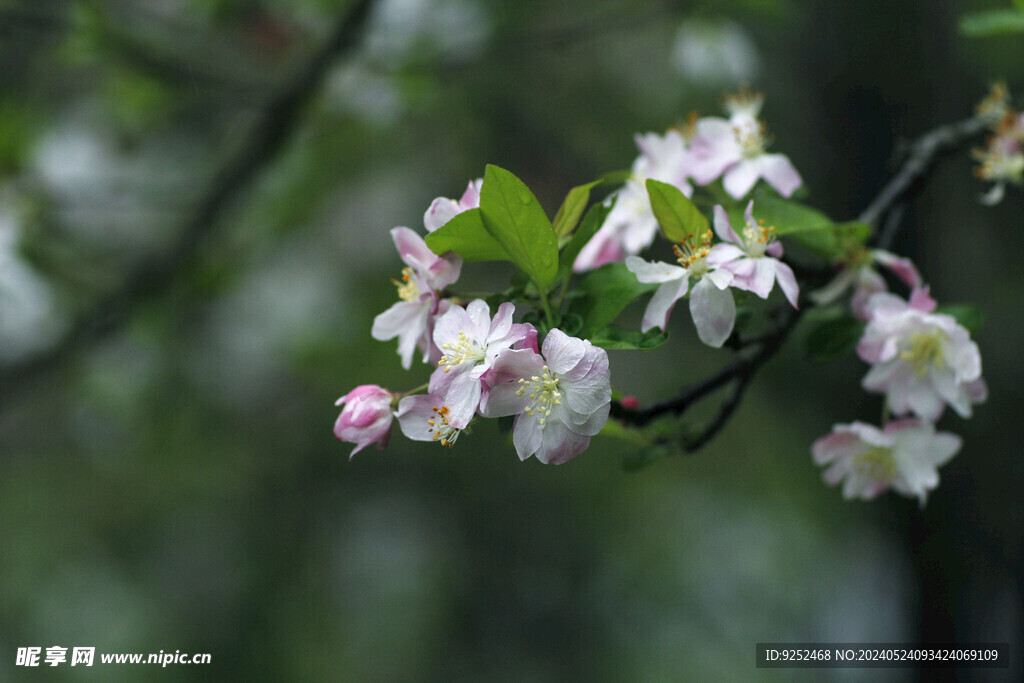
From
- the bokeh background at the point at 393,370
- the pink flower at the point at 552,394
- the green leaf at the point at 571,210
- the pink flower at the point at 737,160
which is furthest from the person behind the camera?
the bokeh background at the point at 393,370

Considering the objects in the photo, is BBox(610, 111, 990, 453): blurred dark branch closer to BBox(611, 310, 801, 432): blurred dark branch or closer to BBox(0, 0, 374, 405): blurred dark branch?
BBox(611, 310, 801, 432): blurred dark branch

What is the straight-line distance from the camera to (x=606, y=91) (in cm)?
247

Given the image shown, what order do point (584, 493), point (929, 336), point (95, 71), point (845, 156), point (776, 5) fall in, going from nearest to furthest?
point (929, 336) → point (776, 5) → point (95, 71) → point (845, 156) → point (584, 493)

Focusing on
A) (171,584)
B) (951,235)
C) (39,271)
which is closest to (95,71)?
(39,271)

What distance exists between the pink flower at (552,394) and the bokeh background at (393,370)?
93 centimetres

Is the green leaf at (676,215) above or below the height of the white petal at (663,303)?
above

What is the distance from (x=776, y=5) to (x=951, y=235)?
116 cm

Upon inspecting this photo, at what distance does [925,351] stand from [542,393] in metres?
0.39

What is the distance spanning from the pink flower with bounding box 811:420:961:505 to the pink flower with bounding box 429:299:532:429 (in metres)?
0.39

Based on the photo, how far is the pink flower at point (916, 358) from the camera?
648 mm

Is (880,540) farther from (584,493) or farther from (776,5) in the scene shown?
(776,5)

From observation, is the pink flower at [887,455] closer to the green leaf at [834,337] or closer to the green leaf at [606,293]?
the green leaf at [834,337]

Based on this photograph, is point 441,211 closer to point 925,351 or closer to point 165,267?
point 925,351

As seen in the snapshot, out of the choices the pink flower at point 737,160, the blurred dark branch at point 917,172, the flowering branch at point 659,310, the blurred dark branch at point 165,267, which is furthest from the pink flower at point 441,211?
the blurred dark branch at point 165,267
